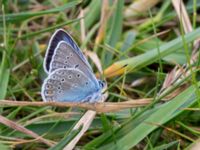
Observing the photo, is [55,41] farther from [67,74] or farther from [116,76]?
[116,76]

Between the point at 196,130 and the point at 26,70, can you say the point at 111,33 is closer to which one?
the point at 26,70

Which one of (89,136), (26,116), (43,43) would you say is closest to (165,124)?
(89,136)

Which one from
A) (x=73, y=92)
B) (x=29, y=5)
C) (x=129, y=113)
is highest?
(x=29, y=5)

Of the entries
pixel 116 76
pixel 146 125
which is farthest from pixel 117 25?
pixel 146 125

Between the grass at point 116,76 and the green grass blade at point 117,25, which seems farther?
the green grass blade at point 117,25

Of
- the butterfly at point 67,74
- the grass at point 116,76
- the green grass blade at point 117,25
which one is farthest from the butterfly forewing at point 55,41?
the green grass blade at point 117,25

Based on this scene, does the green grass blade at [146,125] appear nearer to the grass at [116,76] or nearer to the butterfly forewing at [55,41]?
the grass at [116,76]
